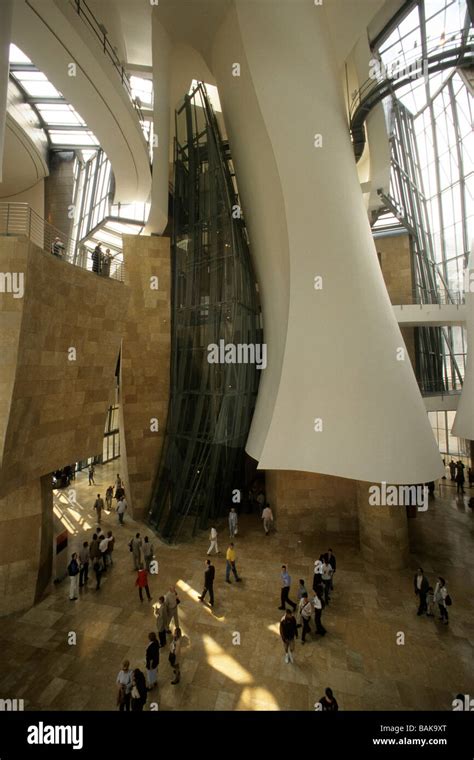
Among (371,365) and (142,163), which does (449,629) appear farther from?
(142,163)

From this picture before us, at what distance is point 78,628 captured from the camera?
7.19m

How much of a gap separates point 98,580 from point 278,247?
32.2 feet

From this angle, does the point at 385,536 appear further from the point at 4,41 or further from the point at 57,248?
the point at 4,41

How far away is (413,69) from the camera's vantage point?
9.56 meters

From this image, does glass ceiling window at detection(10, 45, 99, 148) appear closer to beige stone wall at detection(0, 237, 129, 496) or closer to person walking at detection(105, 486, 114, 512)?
beige stone wall at detection(0, 237, 129, 496)

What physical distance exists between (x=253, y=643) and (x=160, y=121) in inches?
581

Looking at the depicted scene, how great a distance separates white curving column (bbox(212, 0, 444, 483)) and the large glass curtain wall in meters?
8.07

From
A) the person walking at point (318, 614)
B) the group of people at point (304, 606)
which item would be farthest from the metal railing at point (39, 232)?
the person walking at point (318, 614)

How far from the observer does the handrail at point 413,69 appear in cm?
920

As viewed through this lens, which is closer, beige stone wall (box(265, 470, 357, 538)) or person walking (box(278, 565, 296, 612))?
person walking (box(278, 565, 296, 612))

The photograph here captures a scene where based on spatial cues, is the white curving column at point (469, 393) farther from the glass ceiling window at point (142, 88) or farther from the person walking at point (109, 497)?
the glass ceiling window at point (142, 88)

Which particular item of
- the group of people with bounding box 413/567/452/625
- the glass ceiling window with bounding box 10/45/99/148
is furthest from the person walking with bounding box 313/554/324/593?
the glass ceiling window with bounding box 10/45/99/148

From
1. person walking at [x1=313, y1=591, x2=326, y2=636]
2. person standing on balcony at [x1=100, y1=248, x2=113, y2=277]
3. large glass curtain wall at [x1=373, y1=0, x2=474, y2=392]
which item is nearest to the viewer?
person walking at [x1=313, y1=591, x2=326, y2=636]

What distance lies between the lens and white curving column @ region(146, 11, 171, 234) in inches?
447
